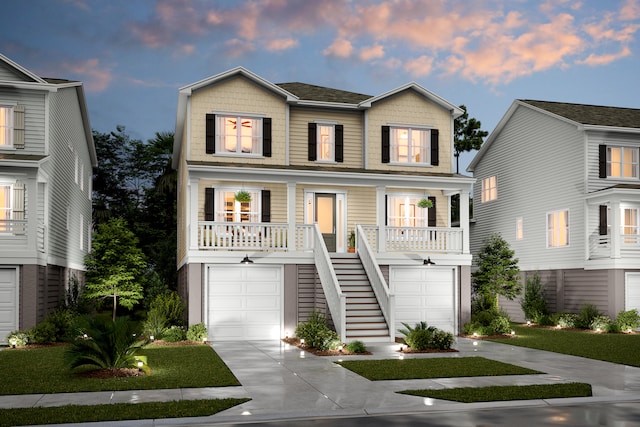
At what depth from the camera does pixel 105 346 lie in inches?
571

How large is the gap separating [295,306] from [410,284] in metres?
4.38

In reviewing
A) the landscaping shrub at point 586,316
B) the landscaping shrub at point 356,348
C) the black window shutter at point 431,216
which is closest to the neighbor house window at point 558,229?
the landscaping shrub at point 586,316

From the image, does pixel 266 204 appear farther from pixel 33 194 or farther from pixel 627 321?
pixel 627 321

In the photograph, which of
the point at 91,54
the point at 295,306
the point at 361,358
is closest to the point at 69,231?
the point at 295,306

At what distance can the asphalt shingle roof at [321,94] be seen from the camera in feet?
92.4

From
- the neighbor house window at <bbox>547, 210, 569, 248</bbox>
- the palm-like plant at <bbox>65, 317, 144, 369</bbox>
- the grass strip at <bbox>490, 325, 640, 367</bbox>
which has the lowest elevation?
the grass strip at <bbox>490, 325, 640, 367</bbox>

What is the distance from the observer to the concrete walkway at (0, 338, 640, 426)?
36.8 ft

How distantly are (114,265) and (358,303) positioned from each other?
478 inches

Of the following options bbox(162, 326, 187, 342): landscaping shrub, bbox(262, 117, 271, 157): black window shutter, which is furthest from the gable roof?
bbox(162, 326, 187, 342): landscaping shrub

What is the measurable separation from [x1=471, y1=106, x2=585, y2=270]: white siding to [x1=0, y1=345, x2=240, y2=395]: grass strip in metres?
18.3

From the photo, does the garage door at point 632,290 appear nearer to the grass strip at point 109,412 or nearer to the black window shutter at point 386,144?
the black window shutter at point 386,144

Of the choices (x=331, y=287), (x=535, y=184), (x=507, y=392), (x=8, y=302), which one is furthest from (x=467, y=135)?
(x=507, y=392)

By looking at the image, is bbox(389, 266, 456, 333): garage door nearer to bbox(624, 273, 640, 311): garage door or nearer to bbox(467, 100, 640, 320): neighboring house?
bbox(467, 100, 640, 320): neighboring house

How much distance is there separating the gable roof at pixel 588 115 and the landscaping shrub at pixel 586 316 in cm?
746
